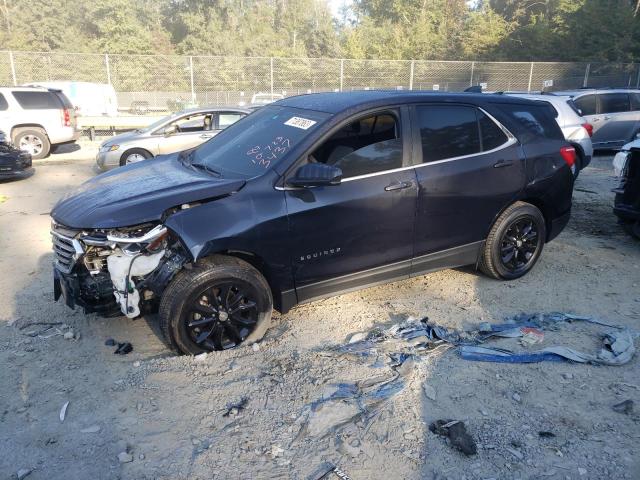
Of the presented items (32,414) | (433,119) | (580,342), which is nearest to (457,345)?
(580,342)

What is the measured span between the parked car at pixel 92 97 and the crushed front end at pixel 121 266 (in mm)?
18052

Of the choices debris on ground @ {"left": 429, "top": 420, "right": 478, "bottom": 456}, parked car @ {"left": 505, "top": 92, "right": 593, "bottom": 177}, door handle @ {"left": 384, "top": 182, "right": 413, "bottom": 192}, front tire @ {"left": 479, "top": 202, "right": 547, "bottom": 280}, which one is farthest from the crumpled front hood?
parked car @ {"left": 505, "top": 92, "right": 593, "bottom": 177}

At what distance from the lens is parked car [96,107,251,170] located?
34.6ft

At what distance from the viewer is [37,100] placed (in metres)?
13.0

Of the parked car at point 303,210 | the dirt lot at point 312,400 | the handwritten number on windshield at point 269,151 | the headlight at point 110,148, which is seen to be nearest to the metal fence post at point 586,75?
the headlight at point 110,148

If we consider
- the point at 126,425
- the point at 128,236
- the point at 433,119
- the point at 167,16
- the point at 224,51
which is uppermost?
the point at 167,16

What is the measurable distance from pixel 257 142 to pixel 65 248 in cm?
167

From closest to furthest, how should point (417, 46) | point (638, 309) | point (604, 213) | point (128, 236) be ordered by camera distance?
point (128, 236) → point (638, 309) → point (604, 213) → point (417, 46)

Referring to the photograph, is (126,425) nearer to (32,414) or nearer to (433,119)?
(32,414)

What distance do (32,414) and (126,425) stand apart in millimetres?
611

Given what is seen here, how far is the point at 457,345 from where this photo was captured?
12.5 ft

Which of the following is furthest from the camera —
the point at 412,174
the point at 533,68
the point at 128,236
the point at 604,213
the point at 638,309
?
the point at 533,68

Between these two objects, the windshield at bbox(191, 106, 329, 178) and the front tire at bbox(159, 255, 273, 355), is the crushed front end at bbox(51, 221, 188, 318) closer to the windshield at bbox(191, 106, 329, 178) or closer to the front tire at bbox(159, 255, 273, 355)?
the front tire at bbox(159, 255, 273, 355)

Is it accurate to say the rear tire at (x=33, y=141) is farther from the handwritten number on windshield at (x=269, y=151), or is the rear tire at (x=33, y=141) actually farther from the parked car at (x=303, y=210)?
the handwritten number on windshield at (x=269, y=151)
